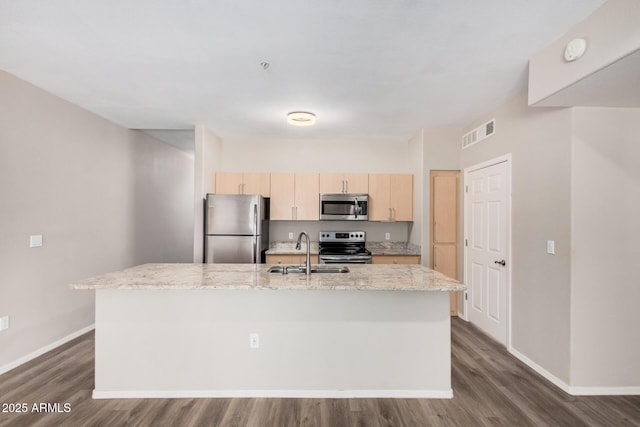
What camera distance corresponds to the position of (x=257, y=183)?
4.83 m

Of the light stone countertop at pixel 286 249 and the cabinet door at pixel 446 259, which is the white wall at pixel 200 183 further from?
the cabinet door at pixel 446 259

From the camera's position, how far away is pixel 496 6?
187 cm

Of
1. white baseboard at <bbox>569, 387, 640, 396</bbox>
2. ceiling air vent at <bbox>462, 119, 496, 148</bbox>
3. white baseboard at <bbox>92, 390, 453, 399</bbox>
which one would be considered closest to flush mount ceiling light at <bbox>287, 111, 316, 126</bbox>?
ceiling air vent at <bbox>462, 119, 496, 148</bbox>

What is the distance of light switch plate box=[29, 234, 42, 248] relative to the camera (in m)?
3.07

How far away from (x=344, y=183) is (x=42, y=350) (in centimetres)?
403

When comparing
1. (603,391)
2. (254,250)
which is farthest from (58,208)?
(603,391)

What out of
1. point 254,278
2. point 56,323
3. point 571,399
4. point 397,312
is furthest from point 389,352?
point 56,323

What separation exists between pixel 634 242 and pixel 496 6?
2159mm

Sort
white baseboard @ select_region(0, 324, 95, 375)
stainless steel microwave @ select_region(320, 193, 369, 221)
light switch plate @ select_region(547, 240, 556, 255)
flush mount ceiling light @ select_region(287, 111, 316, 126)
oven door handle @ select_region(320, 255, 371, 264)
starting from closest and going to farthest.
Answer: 1. light switch plate @ select_region(547, 240, 556, 255)
2. white baseboard @ select_region(0, 324, 95, 375)
3. flush mount ceiling light @ select_region(287, 111, 316, 126)
4. oven door handle @ select_region(320, 255, 371, 264)
5. stainless steel microwave @ select_region(320, 193, 369, 221)

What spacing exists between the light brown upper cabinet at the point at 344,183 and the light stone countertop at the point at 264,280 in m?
2.19

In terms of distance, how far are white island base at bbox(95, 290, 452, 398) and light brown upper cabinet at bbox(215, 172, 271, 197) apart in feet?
8.29

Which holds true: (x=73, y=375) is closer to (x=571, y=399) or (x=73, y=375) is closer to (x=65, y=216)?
(x=65, y=216)

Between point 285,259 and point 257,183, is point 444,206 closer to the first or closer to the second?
point 285,259

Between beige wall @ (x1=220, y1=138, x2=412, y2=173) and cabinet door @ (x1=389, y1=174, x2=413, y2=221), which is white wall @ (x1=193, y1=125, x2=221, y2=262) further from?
cabinet door @ (x1=389, y1=174, x2=413, y2=221)
